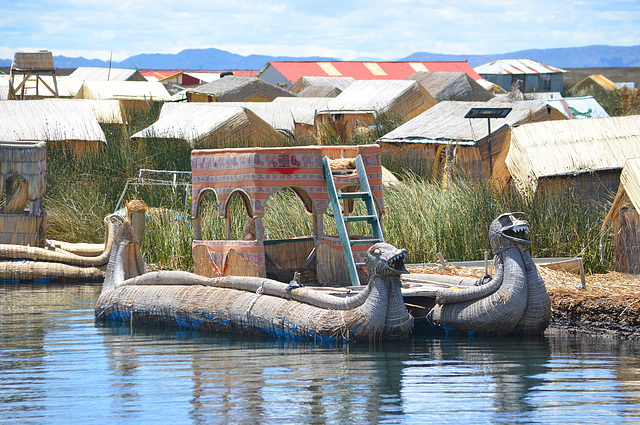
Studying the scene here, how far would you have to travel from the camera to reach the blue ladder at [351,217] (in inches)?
390

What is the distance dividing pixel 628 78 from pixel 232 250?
94.0 m

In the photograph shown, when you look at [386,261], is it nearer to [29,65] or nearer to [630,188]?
[630,188]

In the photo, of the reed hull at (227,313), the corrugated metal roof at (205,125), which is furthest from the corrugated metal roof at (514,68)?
the reed hull at (227,313)

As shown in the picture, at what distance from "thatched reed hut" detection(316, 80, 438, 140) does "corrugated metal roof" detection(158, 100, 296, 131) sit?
3.53ft

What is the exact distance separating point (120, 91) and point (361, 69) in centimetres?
2217

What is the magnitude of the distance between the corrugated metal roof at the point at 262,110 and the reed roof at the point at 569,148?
9913 mm

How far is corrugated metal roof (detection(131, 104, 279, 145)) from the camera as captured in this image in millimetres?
20875

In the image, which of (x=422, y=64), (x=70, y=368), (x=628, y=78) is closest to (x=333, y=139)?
(x=70, y=368)

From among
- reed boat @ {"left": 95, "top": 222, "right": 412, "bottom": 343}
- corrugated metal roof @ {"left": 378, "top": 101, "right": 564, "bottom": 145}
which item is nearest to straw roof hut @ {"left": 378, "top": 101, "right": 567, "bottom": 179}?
corrugated metal roof @ {"left": 378, "top": 101, "right": 564, "bottom": 145}

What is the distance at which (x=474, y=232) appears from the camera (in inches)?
502

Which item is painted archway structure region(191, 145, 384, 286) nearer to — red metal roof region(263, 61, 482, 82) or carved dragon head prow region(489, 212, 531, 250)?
carved dragon head prow region(489, 212, 531, 250)

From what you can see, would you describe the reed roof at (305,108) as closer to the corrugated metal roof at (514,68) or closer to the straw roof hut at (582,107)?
the straw roof hut at (582,107)

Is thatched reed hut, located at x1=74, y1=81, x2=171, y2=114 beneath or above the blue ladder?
above

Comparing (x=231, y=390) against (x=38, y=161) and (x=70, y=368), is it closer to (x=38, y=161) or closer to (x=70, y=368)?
(x=70, y=368)
